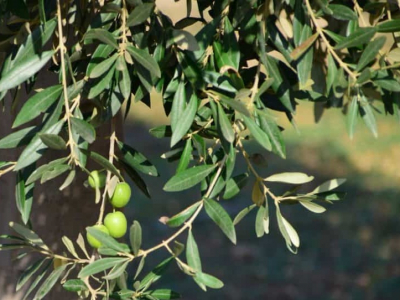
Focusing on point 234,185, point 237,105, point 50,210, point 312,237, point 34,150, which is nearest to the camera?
point 237,105

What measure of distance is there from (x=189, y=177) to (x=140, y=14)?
279mm

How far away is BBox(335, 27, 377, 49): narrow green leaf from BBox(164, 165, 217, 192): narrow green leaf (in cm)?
29

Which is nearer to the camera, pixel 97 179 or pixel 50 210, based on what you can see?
pixel 97 179

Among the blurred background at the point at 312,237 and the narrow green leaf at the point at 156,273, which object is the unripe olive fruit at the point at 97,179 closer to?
the narrow green leaf at the point at 156,273

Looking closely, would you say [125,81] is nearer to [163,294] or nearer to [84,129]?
[84,129]

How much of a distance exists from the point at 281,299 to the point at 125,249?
3410 millimetres

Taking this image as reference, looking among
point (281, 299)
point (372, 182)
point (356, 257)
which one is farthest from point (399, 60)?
point (372, 182)

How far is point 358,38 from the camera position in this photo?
1.34 metres

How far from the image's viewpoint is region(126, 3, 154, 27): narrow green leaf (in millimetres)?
1306

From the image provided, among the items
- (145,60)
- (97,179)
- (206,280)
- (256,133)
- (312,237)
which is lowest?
(312,237)

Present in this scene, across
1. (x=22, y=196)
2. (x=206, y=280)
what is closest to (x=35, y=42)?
(x=22, y=196)

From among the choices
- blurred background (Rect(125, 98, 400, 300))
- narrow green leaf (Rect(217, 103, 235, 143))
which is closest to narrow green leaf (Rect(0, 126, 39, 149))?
narrow green leaf (Rect(217, 103, 235, 143))

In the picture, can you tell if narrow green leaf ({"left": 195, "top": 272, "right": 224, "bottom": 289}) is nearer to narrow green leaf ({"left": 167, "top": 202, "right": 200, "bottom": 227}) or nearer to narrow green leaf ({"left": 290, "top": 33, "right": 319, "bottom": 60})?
narrow green leaf ({"left": 167, "top": 202, "right": 200, "bottom": 227})

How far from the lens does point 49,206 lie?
198 centimetres
